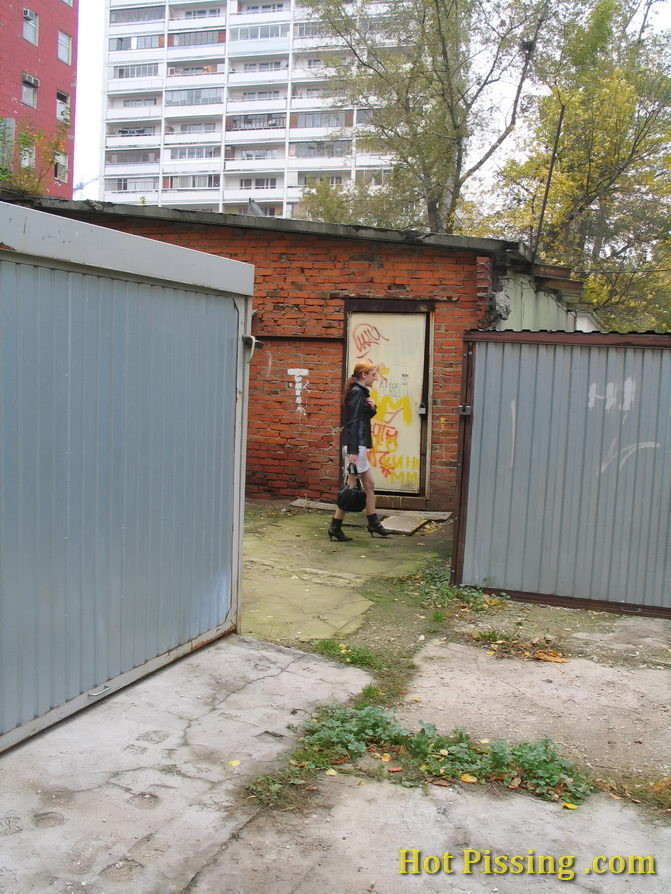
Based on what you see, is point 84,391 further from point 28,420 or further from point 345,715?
point 345,715

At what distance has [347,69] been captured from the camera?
23828 millimetres

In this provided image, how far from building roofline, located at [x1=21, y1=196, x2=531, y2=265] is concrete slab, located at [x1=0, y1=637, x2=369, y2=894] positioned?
5755 millimetres

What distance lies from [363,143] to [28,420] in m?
22.1

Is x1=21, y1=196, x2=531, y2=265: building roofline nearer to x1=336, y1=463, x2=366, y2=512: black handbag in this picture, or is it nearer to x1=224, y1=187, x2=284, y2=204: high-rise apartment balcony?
x1=336, y1=463, x2=366, y2=512: black handbag

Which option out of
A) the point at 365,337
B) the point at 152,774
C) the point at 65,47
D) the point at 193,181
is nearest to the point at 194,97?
the point at 193,181

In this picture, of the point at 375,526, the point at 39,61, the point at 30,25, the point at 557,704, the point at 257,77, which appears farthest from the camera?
the point at 257,77

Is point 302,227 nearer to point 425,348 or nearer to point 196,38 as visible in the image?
point 425,348

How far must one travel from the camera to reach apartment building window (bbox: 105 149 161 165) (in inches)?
3046

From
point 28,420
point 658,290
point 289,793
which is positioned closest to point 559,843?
point 289,793

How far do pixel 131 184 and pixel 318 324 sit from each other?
7514 cm

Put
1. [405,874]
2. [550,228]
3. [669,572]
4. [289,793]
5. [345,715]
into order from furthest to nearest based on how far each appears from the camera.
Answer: [550,228] < [669,572] < [345,715] < [289,793] < [405,874]

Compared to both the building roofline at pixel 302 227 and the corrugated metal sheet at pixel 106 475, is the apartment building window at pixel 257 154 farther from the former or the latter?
the corrugated metal sheet at pixel 106 475

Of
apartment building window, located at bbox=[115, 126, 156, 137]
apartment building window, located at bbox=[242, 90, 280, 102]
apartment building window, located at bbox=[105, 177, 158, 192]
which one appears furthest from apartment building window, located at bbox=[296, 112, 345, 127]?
apartment building window, located at bbox=[115, 126, 156, 137]

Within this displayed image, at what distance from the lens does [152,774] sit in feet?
11.0
